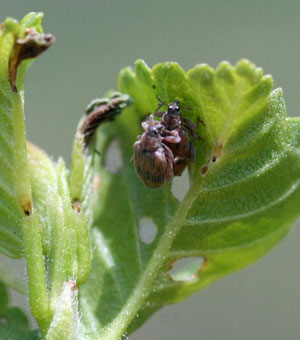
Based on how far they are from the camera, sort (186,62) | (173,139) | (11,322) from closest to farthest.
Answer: (11,322), (173,139), (186,62)

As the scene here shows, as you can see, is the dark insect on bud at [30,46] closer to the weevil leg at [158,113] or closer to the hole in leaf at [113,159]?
the weevil leg at [158,113]

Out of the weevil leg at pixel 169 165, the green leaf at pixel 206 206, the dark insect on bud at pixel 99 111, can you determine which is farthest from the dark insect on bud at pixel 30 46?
the weevil leg at pixel 169 165

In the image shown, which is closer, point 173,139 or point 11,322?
point 11,322

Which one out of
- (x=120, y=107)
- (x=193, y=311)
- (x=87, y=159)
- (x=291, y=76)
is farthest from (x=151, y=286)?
(x=291, y=76)

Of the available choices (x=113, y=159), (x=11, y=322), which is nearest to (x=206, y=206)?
(x=113, y=159)

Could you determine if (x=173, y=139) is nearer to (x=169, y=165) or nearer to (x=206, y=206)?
(x=169, y=165)

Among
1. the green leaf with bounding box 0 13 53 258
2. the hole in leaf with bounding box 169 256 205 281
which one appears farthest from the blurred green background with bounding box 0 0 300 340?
the green leaf with bounding box 0 13 53 258

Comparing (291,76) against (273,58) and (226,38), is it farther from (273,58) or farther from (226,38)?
(226,38)
